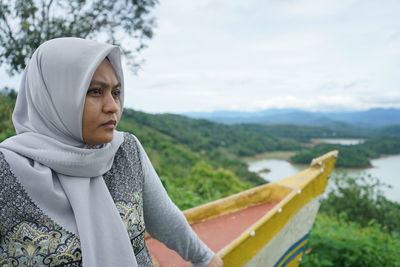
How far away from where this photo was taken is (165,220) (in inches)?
49.7

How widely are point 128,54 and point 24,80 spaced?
4870mm

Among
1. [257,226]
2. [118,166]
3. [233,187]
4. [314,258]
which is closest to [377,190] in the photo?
[233,187]

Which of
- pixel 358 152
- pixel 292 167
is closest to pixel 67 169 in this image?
pixel 358 152

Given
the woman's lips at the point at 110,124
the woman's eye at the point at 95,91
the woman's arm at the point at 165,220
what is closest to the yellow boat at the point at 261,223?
the woman's arm at the point at 165,220

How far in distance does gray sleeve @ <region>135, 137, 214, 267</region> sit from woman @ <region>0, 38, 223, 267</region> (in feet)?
0.45

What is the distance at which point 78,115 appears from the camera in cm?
94

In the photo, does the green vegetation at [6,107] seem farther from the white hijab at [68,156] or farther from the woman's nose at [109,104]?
the woman's nose at [109,104]

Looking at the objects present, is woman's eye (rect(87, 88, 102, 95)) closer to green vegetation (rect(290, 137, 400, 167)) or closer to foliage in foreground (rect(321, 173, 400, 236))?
foliage in foreground (rect(321, 173, 400, 236))

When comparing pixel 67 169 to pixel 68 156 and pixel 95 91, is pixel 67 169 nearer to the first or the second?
pixel 68 156

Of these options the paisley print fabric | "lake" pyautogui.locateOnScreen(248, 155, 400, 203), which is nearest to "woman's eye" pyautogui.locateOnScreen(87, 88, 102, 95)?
the paisley print fabric

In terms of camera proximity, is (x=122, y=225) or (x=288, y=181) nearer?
(x=122, y=225)

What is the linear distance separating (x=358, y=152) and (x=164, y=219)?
3942 cm

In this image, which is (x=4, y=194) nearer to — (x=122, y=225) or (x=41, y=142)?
(x=41, y=142)

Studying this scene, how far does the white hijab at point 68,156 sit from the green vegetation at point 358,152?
111 feet
